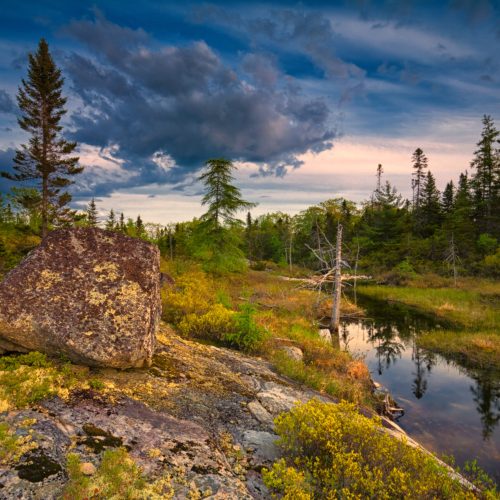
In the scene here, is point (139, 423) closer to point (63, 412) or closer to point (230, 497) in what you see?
point (63, 412)

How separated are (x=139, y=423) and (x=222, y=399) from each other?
5.61 ft

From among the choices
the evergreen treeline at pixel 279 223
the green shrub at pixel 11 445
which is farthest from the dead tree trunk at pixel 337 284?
the green shrub at pixel 11 445

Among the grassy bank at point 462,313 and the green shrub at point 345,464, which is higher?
the green shrub at point 345,464

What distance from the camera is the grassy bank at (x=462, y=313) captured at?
17188 mm

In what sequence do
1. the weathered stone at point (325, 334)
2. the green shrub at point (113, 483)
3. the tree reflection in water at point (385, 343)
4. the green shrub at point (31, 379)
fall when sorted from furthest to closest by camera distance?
the weathered stone at point (325, 334), the tree reflection in water at point (385, 343), the green shrub at point (31, 379), the green shrub at point (113, 483)

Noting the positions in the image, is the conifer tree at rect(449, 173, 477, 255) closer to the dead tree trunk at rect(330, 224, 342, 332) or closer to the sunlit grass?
the sunlit grass

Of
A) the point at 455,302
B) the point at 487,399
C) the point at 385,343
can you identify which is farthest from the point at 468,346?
the point at 455,302

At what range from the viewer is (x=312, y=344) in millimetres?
14039

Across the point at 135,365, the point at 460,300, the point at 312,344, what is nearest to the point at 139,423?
the point at 135,365

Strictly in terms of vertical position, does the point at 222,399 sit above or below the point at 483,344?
above

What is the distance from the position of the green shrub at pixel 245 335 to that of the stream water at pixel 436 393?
5.38m

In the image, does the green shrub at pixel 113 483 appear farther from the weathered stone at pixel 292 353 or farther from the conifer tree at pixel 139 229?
the conifer tree at pixel 139 229

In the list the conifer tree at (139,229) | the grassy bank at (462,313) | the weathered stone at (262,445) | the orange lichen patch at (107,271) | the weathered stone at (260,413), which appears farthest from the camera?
the conifer tree at (139,229)

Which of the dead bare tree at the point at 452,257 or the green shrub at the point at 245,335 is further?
the dead bare tree at the point at 452,257
